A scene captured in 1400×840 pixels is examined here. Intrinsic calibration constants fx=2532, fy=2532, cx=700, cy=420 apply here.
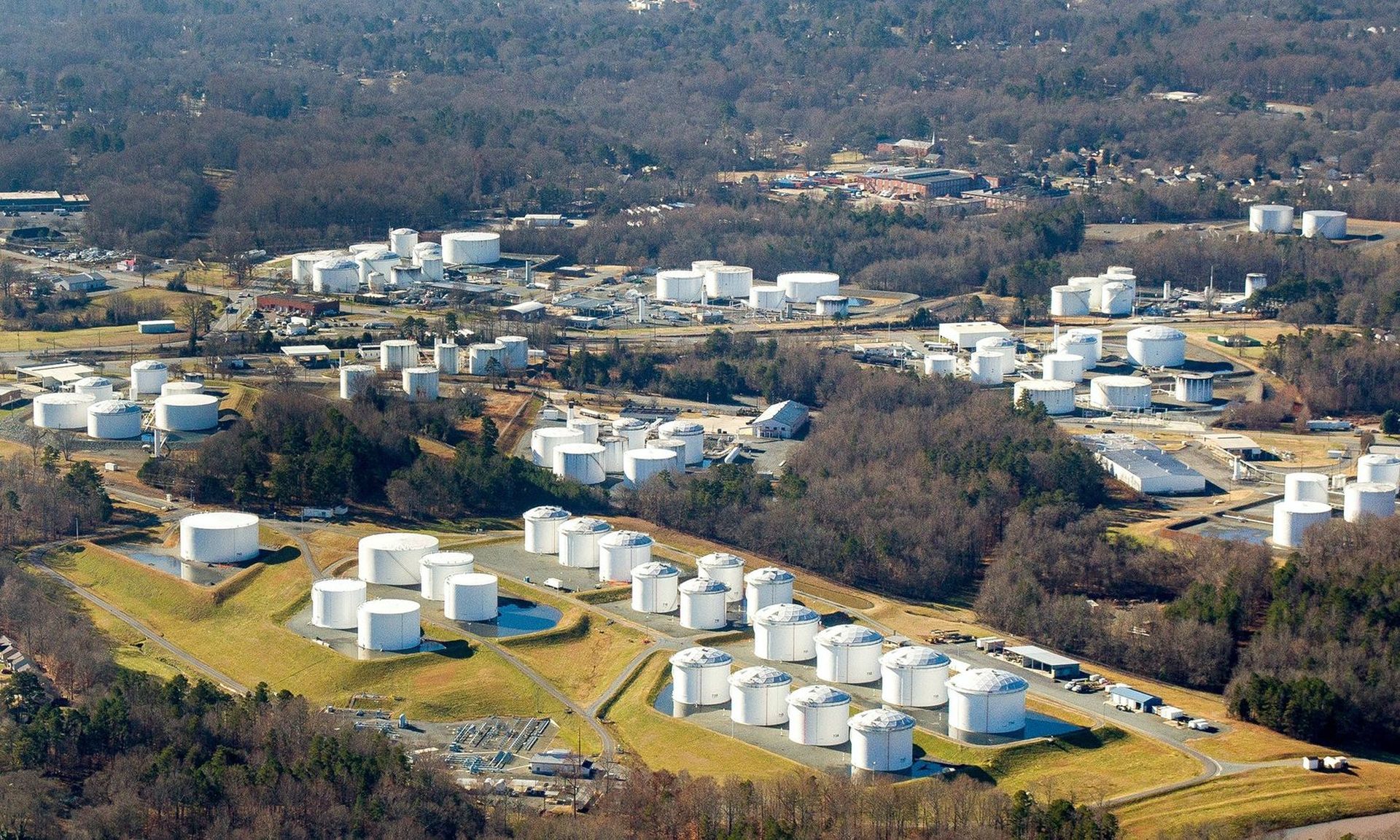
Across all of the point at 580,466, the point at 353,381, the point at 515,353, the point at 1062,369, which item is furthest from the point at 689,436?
the point at 1062,369

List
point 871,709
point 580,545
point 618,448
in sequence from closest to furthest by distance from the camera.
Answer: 1. point 871,709
2. point 580,545
3. point 618,448

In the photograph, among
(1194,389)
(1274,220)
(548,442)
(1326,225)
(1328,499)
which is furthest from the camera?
(1274,220)

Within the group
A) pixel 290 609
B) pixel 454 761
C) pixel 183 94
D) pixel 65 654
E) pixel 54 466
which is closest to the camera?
pixel 454 761

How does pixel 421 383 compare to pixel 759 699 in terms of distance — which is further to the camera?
pixel 421 383

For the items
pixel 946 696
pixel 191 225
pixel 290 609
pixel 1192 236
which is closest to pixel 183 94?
pixel 191 225

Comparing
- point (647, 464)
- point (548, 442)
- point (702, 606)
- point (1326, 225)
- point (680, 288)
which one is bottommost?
point (702, 606)

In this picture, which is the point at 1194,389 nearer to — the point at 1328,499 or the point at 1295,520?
the point at 1328,499

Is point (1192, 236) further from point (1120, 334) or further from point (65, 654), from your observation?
point (65, 654)

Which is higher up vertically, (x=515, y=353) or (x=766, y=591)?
(x=515, y=353)
